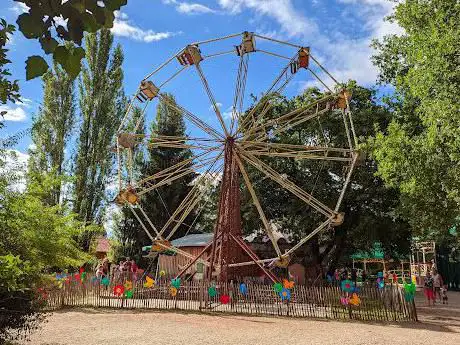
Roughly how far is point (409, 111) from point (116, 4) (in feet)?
67.2

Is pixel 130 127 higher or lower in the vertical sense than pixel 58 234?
higher

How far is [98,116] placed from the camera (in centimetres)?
3053

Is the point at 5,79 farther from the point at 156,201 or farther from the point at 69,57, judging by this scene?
the point at 156,201

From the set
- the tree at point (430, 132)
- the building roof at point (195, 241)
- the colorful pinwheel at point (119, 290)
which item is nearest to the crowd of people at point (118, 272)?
the colorful pinwheel at point (119, 290)

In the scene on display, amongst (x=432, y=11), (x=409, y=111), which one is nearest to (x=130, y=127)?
(x=409, y=111)

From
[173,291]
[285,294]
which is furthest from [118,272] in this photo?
[285,294]

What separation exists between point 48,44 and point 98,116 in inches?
1167

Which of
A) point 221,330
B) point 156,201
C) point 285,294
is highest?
point 156,201

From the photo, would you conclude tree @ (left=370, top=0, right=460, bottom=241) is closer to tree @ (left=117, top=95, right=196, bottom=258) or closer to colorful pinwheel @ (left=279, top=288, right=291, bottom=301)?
colorful pinwheel @ (left=279, top=288, right=291, bottom=301)

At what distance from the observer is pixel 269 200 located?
1043 inches

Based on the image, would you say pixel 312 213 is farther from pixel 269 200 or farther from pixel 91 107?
pixel 91 107

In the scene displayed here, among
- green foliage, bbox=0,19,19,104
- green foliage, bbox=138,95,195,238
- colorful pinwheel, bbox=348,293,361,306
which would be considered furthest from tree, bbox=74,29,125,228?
green foliage, bbox=0,19,19,104

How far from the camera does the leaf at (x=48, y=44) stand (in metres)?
2.27

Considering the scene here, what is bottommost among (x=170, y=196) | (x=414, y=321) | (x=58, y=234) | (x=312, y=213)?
(x=414, y=321)
